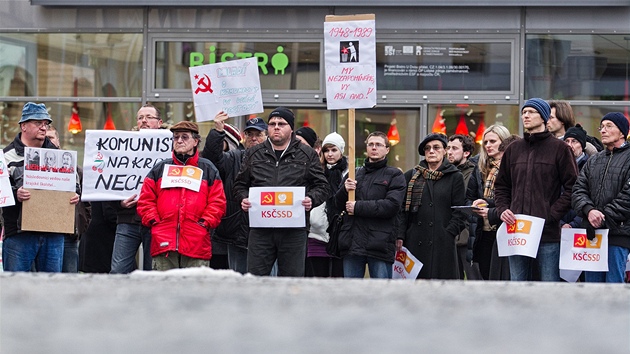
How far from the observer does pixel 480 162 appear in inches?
395

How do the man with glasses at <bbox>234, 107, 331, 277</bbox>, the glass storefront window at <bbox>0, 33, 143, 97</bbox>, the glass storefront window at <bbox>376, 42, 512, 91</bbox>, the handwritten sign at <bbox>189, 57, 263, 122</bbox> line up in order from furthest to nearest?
1. the glass storefront window at <bbox>0, 33, 143, 97</bbox>
2. the glass storefront window at <bbox>376, 42, 512, 91</bbox>
3. the handwritten sign at <bbox>189, 57, 263, 122</bbox>
4. the man with glasses at <bbox>234, 107, 331, 277</bbox>

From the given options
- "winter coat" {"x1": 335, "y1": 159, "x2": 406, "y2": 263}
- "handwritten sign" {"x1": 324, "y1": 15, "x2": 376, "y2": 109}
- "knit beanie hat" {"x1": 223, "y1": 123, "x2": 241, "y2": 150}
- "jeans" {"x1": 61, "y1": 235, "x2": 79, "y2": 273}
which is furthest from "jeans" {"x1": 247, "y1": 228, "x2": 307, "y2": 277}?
"jeans" {"x1": 61, "y1": 235, "x2": 79, "y2": 273}

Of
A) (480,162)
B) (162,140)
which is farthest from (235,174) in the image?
(480,162)

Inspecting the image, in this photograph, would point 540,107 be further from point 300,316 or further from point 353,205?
point 300,316

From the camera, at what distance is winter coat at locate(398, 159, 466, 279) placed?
960cm

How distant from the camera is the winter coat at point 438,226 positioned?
960 cm

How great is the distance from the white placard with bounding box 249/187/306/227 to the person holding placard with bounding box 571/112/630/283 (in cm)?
229

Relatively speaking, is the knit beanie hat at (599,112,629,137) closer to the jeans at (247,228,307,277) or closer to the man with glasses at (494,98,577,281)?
the man with glasses at (494,98,577,281)

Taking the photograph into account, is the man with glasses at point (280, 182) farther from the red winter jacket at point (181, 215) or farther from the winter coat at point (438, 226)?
the winter coat at point (438, 226)

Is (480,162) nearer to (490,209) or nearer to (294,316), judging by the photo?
(490,209)

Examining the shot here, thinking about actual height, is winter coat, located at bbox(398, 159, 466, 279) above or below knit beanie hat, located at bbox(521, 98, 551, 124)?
below

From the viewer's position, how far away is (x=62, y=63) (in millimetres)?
14227

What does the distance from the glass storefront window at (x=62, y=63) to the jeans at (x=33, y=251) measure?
4.94 meters

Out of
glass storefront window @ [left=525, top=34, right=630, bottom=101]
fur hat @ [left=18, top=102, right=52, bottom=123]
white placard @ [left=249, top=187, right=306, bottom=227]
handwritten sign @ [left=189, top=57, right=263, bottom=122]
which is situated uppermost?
glass storefront window @ [left=525, top=34, right=630, bottom=101]
